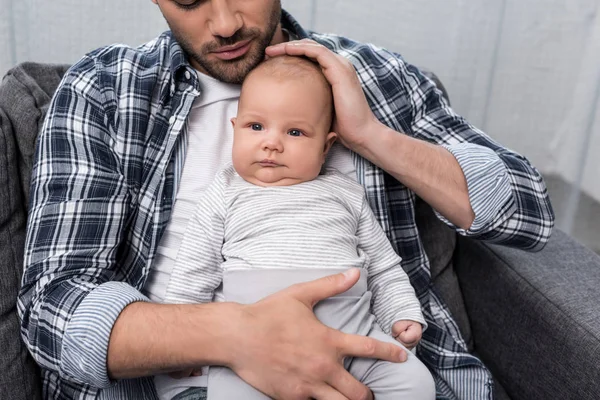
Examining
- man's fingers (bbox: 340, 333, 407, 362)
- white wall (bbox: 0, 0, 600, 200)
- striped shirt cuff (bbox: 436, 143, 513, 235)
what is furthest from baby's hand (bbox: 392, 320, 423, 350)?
white wall (bbox: 0, 0, 600, 200)

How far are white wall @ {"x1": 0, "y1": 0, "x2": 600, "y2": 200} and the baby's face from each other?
2.24ft

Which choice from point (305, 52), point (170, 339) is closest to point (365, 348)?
point (170, 339)

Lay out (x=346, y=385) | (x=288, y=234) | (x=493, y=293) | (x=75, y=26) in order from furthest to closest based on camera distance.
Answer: (x=75, y=26)
(x=493, y=293)
(x=288, y=234)
(x=346, y=385)

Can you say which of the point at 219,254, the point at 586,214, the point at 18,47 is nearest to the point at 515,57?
the point at 586,214

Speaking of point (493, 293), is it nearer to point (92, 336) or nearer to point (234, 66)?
point (234, 66)

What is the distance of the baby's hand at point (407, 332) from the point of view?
1.04 meters

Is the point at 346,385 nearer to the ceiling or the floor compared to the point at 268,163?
nearer to the floor

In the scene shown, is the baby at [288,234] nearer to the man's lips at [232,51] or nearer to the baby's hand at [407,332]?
the baby's hand at [407,332]

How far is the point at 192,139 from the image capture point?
4.00 feet

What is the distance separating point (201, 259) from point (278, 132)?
0.25 meters

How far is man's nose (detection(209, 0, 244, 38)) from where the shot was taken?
3.84 feet

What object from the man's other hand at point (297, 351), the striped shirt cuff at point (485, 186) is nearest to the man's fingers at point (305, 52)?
the striped shirt cuff at point (485, 186)

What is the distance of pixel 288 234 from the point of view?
1001 millimetres

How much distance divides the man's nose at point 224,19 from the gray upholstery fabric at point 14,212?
387 millimetres
